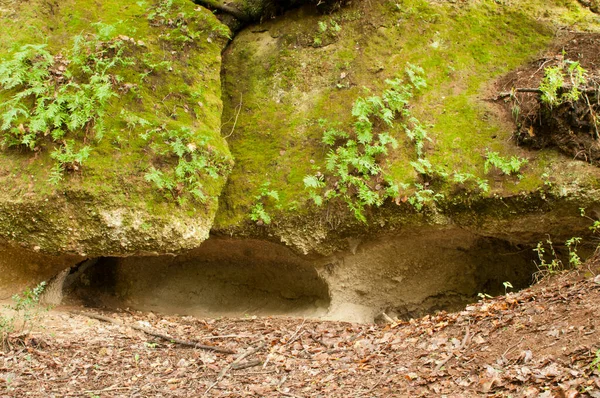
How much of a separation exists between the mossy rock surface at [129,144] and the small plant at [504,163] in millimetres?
3691

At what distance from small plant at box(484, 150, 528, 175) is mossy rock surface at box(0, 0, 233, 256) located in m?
3.69

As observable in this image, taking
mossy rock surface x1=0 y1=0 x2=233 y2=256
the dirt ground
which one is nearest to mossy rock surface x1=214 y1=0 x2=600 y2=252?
mossy rock surface x1=0 y1=0 x2=233 y2=256

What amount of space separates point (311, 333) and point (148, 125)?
11.9 ft

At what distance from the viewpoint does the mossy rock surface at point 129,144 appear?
6578mm

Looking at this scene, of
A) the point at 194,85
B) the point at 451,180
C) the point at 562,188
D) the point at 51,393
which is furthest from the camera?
the point at 194,85

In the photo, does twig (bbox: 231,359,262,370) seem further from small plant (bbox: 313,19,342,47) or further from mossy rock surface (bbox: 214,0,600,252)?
small plant (bbox: 313,19,342,47)

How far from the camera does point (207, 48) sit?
27.6ft

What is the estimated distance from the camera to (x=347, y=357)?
20.0 feet

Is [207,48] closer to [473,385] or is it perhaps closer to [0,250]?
[0,250]

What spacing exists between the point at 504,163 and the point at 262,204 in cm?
350

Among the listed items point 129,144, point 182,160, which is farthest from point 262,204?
point 129,144

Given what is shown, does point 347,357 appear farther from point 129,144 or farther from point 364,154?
point 129,144

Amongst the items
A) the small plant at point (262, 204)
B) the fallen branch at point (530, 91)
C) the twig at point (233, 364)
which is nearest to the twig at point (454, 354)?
the twig at point (233, 364)

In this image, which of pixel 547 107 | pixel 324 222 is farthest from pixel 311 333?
pixel 547 107
